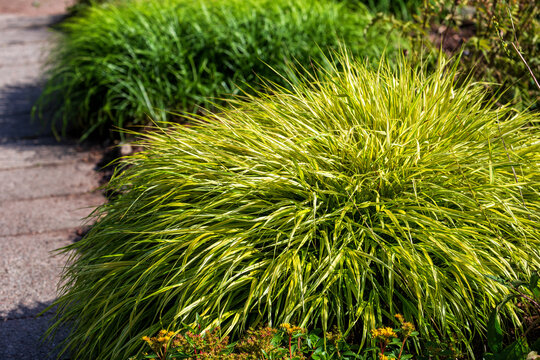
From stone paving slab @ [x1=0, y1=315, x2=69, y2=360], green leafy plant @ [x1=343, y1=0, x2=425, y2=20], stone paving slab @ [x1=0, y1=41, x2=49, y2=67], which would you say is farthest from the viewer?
stone paving slab @ [x1=0, y1=41, x2=49, y2=67]

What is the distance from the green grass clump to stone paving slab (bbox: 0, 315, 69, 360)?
2177 mm

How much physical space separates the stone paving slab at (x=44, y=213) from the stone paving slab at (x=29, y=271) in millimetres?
109

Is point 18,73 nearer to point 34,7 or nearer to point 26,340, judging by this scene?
point 34,7

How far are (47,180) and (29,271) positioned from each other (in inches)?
56.5

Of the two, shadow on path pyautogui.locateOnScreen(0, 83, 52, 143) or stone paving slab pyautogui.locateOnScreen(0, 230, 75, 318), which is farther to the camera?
shadow on path pyautogui.locateOnScreen(0, 83, 52, 143)

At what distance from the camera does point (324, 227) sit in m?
2.28

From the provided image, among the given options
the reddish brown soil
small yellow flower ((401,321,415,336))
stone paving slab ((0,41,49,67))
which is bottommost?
the reddish brown soil

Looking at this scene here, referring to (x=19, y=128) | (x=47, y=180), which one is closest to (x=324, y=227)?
(x=47, y=180)

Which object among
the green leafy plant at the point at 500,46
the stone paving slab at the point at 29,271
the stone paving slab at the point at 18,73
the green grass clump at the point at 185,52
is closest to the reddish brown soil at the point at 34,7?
the stone paving slab at the point at 18,73

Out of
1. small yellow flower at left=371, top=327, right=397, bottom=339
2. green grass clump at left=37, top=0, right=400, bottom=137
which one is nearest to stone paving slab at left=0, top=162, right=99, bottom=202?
green grass clump at left=37, top=0, right=400, bottom=137

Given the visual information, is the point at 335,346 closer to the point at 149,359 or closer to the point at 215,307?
the point at 215,307

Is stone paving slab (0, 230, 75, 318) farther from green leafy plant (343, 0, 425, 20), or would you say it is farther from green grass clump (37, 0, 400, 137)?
green leafy plant (343, 0, 425, 20)

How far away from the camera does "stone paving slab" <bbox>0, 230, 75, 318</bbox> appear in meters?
3.10

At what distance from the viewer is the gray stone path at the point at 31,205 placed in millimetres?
2971
